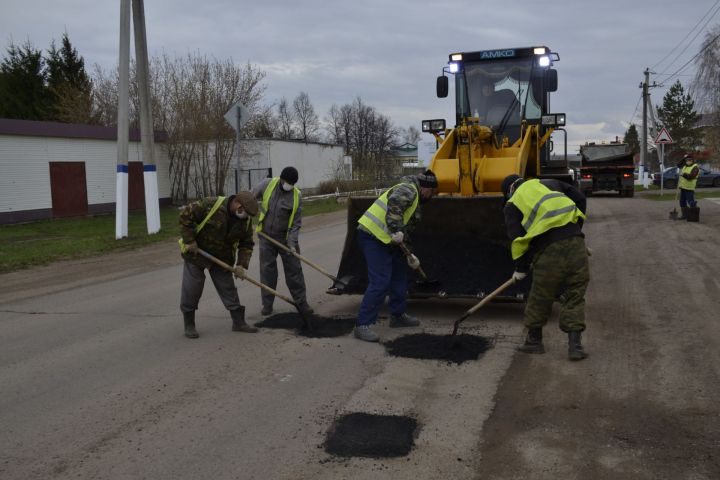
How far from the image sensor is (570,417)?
4.32 m

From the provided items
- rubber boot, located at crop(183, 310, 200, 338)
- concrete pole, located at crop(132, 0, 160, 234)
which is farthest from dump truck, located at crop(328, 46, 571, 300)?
concrete pole, located at crop(132, 0, 160, 234)

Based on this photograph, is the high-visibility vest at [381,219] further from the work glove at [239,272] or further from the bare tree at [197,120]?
the bare tree at [197,120]

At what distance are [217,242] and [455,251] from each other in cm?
261

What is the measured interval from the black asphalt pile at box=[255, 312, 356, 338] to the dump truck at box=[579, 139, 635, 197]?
71.5 ft

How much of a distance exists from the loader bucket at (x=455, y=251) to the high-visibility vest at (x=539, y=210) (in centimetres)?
140

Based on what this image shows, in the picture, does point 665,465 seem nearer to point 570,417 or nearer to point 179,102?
point 570,417

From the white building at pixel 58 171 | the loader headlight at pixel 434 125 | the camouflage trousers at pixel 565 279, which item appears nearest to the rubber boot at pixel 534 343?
the camouflage trousers at pixel 565 279

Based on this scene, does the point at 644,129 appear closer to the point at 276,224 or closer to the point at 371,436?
the point at 276,224

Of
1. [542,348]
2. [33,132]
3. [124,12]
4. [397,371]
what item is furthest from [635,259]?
[33,132]

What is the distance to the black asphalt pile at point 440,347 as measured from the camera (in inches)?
225

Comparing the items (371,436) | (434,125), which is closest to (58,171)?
(434,125)

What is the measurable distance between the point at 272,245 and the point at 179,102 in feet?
73.5

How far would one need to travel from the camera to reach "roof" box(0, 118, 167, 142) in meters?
19.9

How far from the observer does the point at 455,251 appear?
7.44 m
